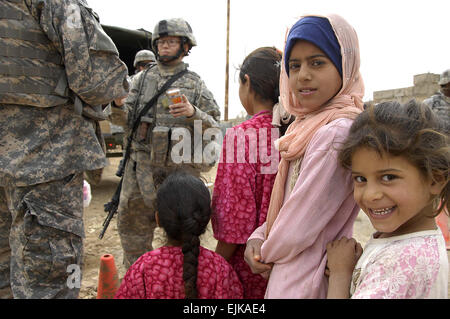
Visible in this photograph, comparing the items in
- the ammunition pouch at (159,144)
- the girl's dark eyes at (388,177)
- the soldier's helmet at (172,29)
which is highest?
the soldier's helmet at (172,29)

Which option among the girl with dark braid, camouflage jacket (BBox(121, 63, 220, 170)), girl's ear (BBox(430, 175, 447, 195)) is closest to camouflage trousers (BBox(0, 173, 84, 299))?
the girl with dark braid

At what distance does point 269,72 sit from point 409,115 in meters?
0.68

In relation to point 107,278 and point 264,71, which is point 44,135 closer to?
point 107,278

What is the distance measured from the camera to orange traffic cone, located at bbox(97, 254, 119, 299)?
2.31m

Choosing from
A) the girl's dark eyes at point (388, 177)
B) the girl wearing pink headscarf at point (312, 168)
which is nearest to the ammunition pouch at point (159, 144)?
A: the girl wearing pink headscarf at point (312, 168)

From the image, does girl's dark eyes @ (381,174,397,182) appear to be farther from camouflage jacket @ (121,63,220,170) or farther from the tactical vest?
camouflage jacket @ (121,63,220,170)

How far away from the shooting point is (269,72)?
4.79 ft

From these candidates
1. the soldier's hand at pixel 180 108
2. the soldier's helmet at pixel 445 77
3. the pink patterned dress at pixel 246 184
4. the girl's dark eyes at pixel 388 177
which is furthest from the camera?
the soldier's helmet at pixel 445 77

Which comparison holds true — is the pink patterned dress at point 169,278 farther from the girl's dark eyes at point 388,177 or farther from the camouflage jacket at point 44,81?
the camouflage jacket at point 44,81

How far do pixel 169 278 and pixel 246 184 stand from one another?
1.68 ft

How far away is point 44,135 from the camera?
1.85m

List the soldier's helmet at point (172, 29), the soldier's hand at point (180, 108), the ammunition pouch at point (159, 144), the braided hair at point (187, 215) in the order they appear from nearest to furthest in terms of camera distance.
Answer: the braided hair at point (187, 215), the soldier's hand at point (180, 108), the ammunition pouch at point (159, 144), the soldier's helmet at point (172, 29)

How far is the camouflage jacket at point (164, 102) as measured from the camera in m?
2.82

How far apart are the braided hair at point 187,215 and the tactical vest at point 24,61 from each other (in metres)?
1.06
